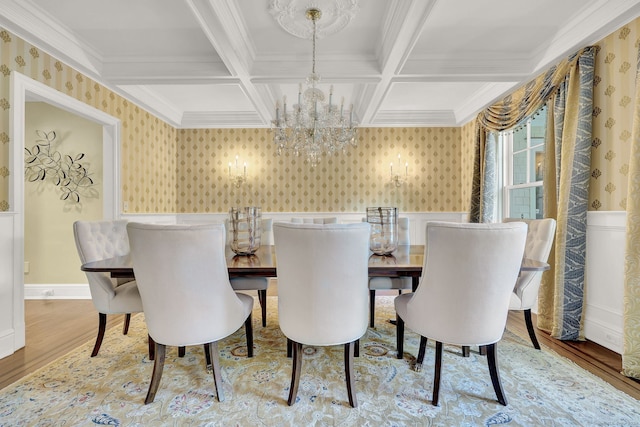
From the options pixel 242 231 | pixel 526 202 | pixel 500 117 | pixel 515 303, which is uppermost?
pixel 500 117

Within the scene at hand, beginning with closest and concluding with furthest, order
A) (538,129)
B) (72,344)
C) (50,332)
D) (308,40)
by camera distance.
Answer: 1. (72,344)
2. (50,332)
3. (308,40)
4. (538,129)

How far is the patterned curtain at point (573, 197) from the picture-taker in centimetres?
232

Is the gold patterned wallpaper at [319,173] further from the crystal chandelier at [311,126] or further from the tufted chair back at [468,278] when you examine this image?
the tufted chair back at [468,278]

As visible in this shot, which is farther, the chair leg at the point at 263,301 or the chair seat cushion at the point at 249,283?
the chair leg at the point at 263,301

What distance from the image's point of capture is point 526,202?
3529 millimetres

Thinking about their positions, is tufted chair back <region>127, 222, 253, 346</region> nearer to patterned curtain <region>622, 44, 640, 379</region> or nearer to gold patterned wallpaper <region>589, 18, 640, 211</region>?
patterned curtain <region>622, 44, 640, 379</region>

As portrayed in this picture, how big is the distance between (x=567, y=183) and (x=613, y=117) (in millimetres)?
530

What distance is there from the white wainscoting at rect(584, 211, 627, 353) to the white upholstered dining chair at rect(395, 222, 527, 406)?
4.28ft

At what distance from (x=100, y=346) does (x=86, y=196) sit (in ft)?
7.08

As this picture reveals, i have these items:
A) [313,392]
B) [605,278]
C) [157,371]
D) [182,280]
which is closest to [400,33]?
[182,280]

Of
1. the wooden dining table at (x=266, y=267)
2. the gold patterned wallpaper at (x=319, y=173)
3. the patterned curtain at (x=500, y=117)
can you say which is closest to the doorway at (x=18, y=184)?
the wooden dining table at (x=266, y=267)

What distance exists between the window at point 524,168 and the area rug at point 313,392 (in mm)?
1857

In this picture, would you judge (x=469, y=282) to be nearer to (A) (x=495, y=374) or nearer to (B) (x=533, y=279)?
(A) (x=495, y=374)

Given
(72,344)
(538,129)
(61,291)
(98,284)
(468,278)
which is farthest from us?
(61,291)
